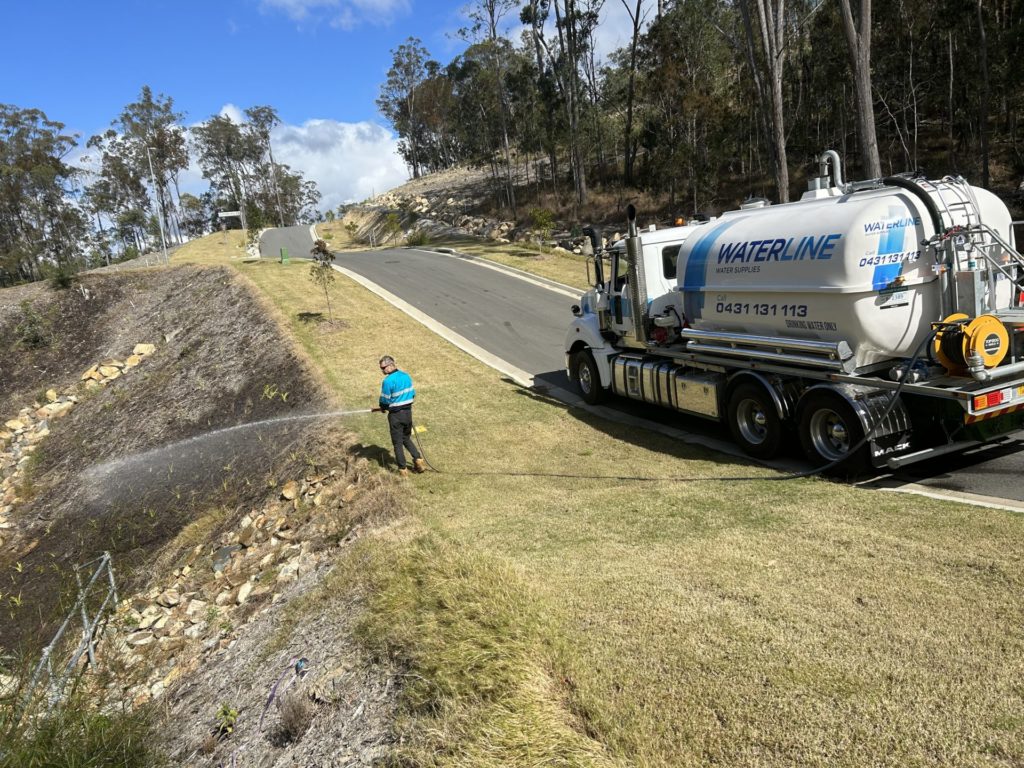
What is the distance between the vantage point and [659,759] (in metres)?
3.55

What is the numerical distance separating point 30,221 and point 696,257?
7894cm

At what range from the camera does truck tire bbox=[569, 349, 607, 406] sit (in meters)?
13.0

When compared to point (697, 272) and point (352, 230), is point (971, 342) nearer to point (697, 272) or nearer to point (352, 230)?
point (697, 272)

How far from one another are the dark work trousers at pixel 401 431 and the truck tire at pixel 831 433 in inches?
211

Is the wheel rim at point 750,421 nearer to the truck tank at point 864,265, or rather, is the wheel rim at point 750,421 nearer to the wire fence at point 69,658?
the truck tank at point 864,265

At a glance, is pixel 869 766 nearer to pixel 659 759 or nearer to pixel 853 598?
pixel 659 759

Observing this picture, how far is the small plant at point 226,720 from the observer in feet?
17.7

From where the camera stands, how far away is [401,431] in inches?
379

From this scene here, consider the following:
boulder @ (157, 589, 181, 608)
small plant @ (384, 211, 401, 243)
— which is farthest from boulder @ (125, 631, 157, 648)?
small plant @ (384, 211, 401, 243)

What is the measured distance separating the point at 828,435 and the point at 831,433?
0.08 meters

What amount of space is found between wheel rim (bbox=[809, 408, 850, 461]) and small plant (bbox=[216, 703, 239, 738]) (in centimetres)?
703

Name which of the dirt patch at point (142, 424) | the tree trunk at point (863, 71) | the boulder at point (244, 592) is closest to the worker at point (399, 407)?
the boulder at point (244, 592)

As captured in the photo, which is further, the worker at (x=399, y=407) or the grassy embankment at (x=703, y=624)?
the worker at (x=399, y=407)

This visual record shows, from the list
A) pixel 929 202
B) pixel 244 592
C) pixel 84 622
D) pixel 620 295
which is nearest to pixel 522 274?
pixel 620 295
